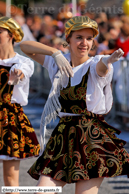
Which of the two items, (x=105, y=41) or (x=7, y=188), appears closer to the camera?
(x=7, y=188)

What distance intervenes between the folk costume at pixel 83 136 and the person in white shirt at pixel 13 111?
70cm

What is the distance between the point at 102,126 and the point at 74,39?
784mm

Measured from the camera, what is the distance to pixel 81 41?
3229 mm

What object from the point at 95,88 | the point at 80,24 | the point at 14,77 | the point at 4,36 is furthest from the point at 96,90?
the point at 4,36

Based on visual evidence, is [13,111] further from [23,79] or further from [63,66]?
[63,66]

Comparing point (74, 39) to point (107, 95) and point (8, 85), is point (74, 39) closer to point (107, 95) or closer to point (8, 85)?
point (107, 95)

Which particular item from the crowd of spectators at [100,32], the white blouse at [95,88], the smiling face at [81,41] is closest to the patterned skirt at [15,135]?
the white blouse at [95,88]

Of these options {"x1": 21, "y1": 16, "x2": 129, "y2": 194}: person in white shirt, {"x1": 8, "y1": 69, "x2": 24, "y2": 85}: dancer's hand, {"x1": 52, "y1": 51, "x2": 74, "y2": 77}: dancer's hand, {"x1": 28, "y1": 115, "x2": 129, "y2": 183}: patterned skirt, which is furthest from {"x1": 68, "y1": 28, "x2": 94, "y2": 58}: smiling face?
{"x1": 8, "y1": 69, "x2": 24, "y2": 85}: dancer's hand

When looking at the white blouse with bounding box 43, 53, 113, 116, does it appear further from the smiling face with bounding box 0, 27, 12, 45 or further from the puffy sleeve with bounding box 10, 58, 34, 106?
the smiling face with bounding box 0, 27, 12, 45

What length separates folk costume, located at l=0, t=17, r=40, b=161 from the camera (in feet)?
12.5

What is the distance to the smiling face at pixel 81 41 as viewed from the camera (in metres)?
3.23

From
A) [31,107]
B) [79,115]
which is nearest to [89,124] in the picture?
[79,115]

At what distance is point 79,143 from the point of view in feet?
9.88

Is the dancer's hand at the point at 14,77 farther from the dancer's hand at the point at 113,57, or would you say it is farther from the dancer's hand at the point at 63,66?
the dancer's hand at the point at 113,57
